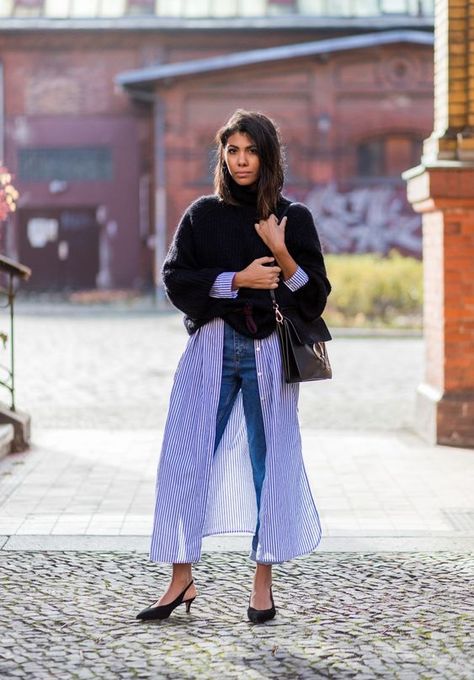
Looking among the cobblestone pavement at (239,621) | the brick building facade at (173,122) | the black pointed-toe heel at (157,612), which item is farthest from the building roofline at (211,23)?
the black pointed-toe heel at (157,612)

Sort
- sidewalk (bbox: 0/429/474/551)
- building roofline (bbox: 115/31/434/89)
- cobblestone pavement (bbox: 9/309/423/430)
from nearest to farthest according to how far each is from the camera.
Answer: sidewalk (bbox: 0/429/474/551) < cobblestone pavement (bbox: 9/309/423/430) < building roofline (bbox: 115/31/434/89)

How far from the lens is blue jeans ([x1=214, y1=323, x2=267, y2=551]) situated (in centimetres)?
496

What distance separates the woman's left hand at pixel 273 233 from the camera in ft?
15.9

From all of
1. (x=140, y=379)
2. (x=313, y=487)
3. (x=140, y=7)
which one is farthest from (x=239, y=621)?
(x=140, y=7)

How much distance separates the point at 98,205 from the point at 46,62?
4.19 metres

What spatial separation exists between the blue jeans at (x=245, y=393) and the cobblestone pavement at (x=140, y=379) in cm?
583

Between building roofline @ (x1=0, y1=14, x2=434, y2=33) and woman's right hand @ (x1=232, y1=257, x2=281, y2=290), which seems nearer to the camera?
woman's right hand @ (x1=232, y1=257, x2=281, y2=290)

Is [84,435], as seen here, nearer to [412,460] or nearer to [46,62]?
[412,460]

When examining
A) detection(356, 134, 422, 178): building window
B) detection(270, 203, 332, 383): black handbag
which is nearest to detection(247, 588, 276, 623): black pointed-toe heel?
detection(270, 203, 332, 383): black handbag

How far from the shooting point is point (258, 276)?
15.9ft

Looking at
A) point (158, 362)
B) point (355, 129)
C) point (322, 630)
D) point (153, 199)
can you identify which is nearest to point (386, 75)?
point (355, 129)

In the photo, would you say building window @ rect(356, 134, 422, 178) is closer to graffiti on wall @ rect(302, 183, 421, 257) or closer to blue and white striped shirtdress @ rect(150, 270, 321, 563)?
graffiti on wall @ rect(302, 183, 421, 257)

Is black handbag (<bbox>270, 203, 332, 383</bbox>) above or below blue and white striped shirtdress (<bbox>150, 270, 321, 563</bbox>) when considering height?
above

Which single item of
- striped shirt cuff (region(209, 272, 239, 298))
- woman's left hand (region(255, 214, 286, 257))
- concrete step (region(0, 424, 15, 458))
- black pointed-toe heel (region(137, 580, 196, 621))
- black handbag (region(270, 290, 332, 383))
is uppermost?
woman's left hand (region(255, 214, 286, 257))
